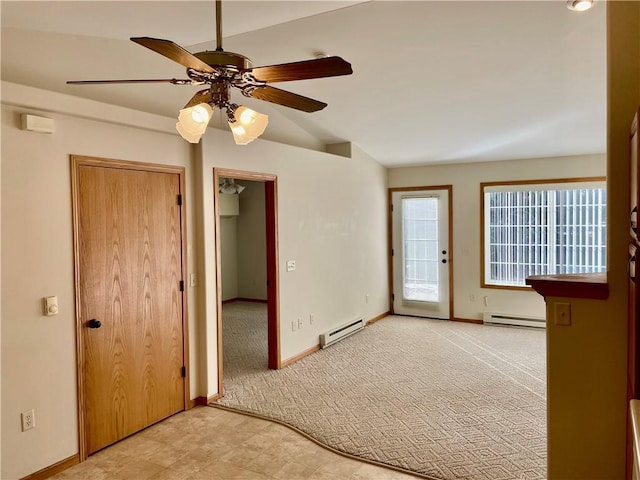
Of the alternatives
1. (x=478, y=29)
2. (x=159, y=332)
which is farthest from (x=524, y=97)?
(x=159, y=332)

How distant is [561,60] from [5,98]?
3898 millimetres

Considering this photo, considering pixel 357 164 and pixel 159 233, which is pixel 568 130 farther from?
pixel 159 233

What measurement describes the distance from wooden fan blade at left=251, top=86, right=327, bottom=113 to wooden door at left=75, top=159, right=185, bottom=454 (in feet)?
5.25

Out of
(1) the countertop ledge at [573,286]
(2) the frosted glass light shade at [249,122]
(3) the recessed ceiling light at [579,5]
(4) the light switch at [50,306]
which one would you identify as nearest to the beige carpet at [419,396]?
(1) the countertop ledge at [573,286]

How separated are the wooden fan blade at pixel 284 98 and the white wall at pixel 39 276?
151 cm

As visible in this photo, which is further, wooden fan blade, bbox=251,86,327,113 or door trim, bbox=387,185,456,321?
door trim, bbox=387,185,456,321

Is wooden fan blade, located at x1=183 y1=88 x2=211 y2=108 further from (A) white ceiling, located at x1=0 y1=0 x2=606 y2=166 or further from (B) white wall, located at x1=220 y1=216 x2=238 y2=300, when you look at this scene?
(B) white wall, located at x1=220 y1=216 x2=238 y2=300

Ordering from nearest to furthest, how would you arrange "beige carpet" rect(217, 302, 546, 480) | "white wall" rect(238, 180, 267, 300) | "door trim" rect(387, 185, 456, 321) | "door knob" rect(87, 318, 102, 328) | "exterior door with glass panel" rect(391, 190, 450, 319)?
"beige carpet" rect(217, 302, 546, 480)
"door knob" rect(87, 318, 102, 328)
"door trim" rect(387, 185, 456, 321)
"exterior door with glass panel" rect(391, 190, 450, 319)
"white wall" rect(238, 180, 267, 300)

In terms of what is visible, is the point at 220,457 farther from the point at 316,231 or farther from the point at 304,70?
the point at 316,231

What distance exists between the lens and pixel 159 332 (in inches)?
142

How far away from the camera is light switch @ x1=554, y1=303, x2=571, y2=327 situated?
83.5 inches

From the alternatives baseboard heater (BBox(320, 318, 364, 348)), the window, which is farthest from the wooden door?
the window

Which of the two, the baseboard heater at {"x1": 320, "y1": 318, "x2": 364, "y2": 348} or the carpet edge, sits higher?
the baseboard heater at {"x1": 320, "y1": 318, "x2": 364, "y2": 348}

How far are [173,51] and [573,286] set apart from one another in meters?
2.02
